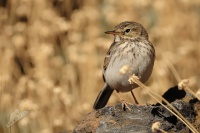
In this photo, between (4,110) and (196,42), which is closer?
(4,110)

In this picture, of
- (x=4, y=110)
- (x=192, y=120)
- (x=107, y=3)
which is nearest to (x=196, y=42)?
(x=107, y=3)

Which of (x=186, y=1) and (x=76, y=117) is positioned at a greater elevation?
(x=186, y=1)

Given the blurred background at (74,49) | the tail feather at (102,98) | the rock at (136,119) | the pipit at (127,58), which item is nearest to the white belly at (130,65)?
the pipit at (127,58)

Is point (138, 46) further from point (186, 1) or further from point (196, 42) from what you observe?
point (196, 42)

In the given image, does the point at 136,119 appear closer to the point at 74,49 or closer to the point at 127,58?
the point at 127,58

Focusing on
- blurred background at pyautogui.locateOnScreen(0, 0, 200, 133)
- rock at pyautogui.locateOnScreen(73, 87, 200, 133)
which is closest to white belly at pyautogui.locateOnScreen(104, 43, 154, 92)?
blurred background at pyautogui.locateOnScreen(0, 0, 200, 133)

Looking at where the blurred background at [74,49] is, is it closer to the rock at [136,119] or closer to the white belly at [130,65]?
the white belly at [130,65]
